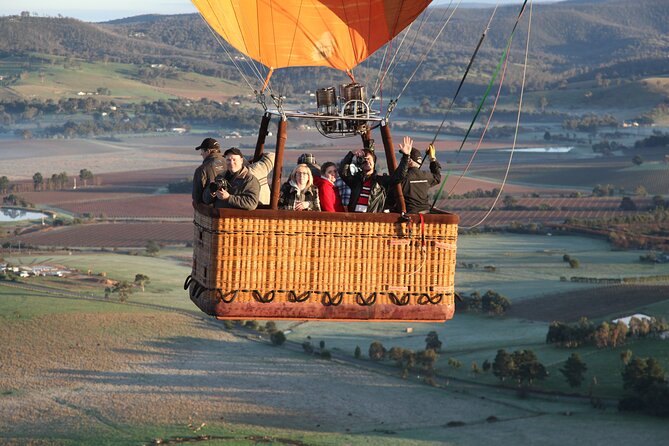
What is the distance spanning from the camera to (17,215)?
331 feet

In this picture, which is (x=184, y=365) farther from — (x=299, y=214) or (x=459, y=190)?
(x=459, y=190)

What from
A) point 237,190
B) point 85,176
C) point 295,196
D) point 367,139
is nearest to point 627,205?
point 85,176

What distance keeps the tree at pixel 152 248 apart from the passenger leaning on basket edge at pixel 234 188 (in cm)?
7149

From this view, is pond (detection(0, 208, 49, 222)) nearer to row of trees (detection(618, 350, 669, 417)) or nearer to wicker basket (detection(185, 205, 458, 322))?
row of trees (detection(618, 350, 669, 417))

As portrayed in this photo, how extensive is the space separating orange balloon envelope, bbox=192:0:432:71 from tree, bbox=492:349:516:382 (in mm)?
41677

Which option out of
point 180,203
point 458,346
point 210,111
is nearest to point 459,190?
point 180,203

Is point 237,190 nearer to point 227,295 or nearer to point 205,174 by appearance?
point 205,174

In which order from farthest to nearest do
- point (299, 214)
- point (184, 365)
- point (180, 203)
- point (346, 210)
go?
1. point (180, 203)
2. point (184, 365)
3. point (346, 210)
4. point (299, 214)

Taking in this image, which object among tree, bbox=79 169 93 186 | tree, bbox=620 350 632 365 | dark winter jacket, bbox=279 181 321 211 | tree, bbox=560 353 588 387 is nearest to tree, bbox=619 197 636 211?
tree, bbox=79 169 93 186

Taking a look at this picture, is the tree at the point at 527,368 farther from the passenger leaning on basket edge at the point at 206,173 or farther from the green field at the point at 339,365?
the passenger leaning on basket edge at the point at 206,173

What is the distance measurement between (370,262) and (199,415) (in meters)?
40.9

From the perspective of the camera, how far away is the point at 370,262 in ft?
38.2

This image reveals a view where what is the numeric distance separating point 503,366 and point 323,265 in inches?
1741

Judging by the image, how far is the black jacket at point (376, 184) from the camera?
11820mm
